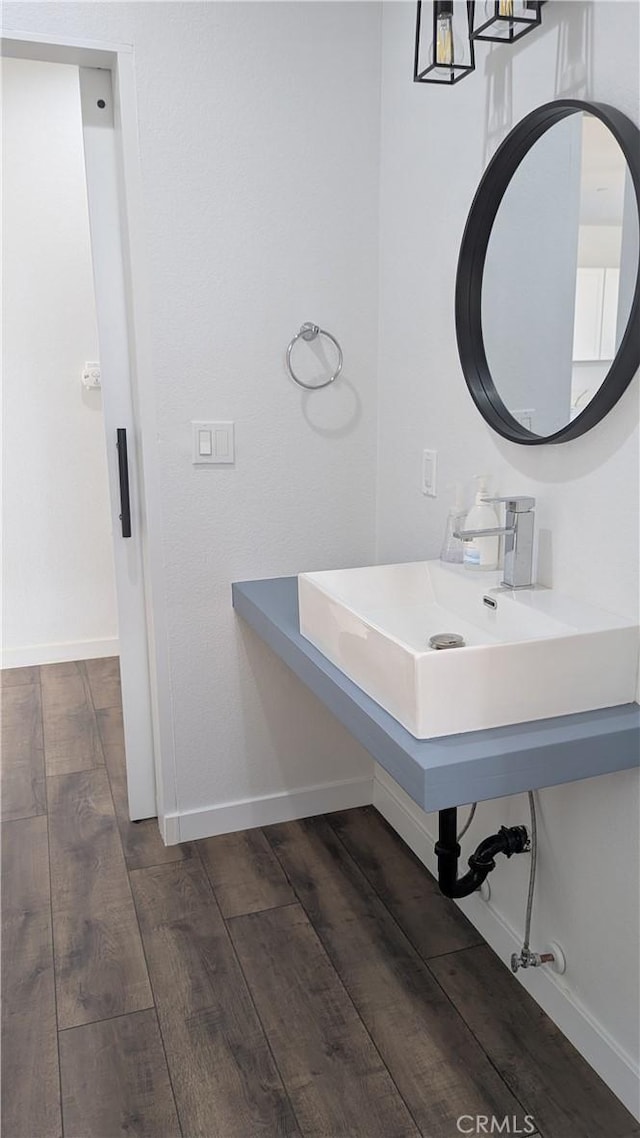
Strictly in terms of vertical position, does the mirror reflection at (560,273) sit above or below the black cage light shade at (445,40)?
below

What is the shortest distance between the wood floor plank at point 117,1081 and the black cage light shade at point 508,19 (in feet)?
6.30

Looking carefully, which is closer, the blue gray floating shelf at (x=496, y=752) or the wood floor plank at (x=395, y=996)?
the blue gray floating shelf at (x=496, y=752)

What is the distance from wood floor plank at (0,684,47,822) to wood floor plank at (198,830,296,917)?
0.57 metres

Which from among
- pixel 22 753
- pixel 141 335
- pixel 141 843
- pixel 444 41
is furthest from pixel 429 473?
pixel 22 753

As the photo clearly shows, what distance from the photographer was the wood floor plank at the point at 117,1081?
1.50m

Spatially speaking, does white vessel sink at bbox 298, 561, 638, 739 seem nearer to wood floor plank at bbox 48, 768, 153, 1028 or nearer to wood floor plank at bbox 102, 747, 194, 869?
wood floor plank at bbox 48, 768, 153, 1028

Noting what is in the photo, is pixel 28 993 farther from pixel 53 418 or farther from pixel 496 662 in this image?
pixel 53 418

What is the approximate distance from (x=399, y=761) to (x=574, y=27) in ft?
4.00

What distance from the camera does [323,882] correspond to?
2.19 m

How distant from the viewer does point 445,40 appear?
1673 millimetres

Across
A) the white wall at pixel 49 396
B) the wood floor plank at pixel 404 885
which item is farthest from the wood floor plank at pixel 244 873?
the white wall at pixel 49 396

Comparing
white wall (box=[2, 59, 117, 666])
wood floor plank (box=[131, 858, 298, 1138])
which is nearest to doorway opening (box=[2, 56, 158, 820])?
white wall (box=[2, 59, 117, 666])

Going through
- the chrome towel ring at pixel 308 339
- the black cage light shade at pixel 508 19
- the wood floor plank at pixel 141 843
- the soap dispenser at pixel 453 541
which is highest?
the black cage light shade at pixel 508 19

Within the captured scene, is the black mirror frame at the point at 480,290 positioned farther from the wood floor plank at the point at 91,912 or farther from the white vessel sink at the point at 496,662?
the wood floor plank at the point at 91,912
